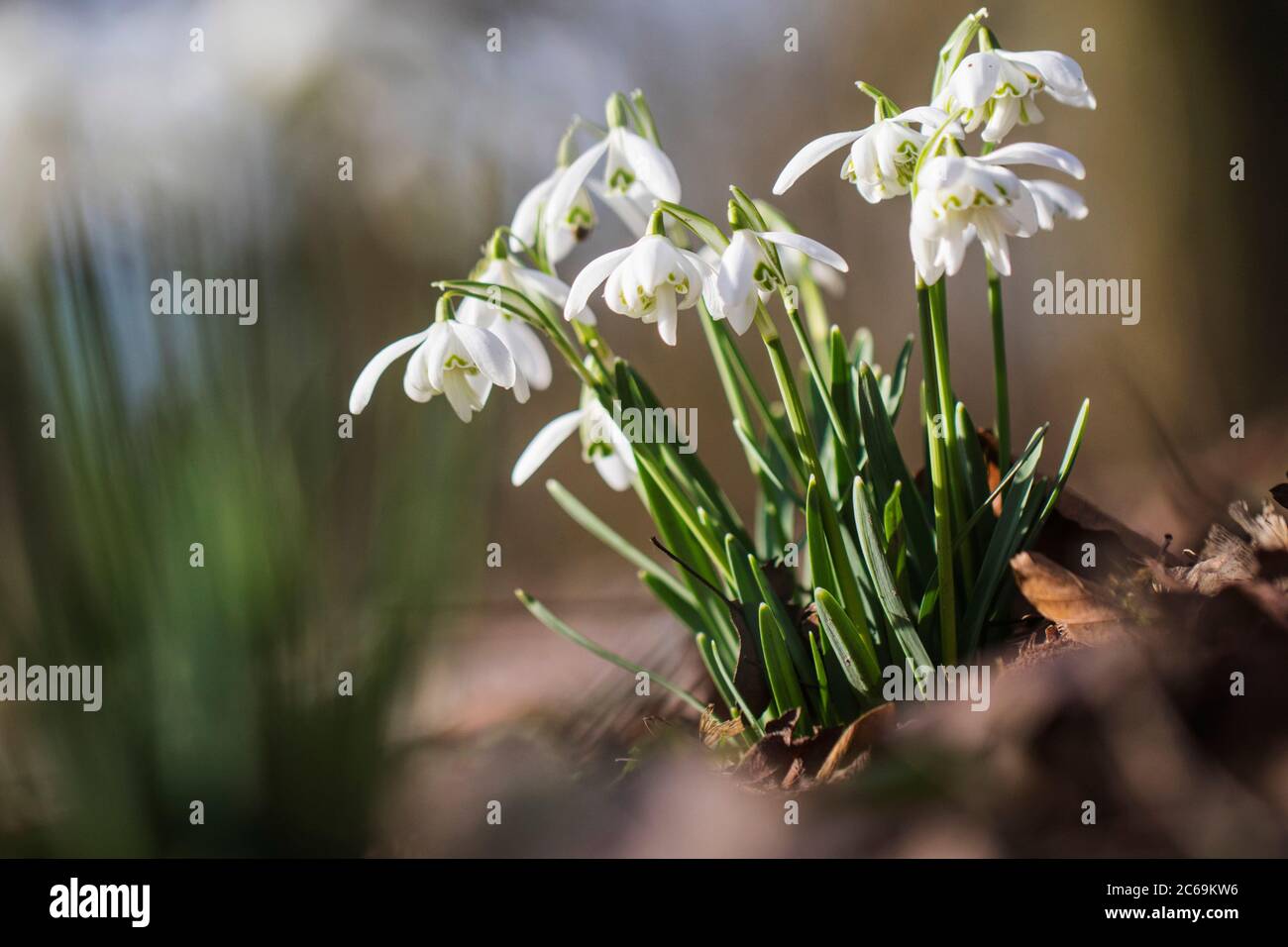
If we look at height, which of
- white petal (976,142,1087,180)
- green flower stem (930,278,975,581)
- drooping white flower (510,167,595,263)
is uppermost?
drooping white flower (510,167,595,263)

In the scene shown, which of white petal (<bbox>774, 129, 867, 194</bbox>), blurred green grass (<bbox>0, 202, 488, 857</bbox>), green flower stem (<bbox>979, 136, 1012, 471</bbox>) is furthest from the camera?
green flower stem (<bbox>979, 136, 1012, 471</bbox>)

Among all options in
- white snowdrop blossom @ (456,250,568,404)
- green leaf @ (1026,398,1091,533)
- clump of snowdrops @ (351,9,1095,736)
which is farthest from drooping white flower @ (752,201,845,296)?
green leaf @ (1026,398,1091,533)

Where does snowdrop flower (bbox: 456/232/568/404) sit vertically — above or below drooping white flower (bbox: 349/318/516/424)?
above

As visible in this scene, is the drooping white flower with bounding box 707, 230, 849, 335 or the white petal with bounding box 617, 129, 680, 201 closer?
the drooping white flower with bounding box 707, 230, 849, 335

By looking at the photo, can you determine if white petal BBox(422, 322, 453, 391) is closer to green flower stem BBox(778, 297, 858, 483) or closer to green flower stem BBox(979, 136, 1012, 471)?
green flower stem BBox(778, 297, 858, 483)

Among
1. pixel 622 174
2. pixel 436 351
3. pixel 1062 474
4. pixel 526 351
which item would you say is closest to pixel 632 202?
pixel 622 174

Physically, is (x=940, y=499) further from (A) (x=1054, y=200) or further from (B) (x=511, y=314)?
(B) (x=511, y=314)

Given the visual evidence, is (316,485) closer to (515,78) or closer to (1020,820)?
(1020,820)
